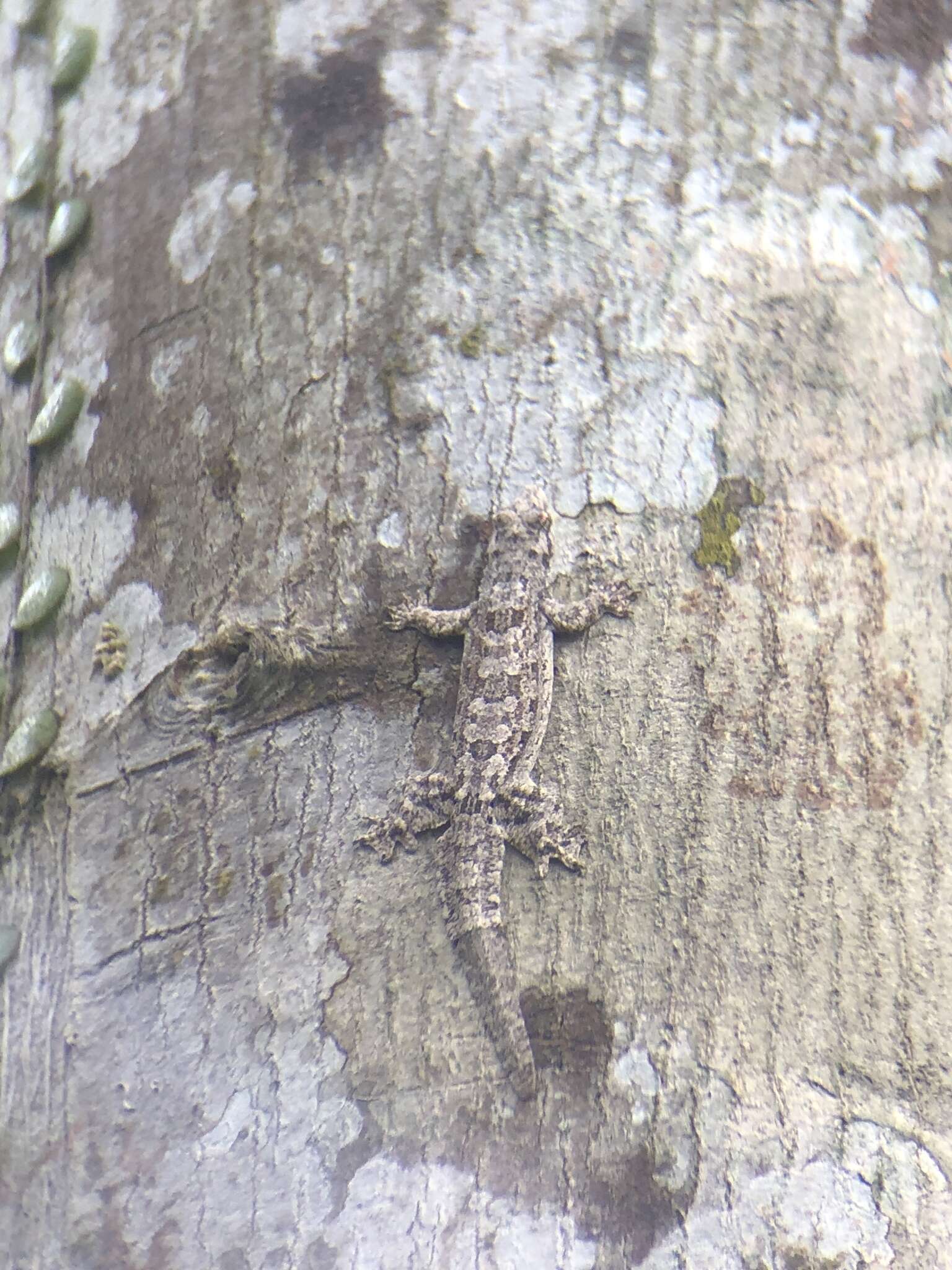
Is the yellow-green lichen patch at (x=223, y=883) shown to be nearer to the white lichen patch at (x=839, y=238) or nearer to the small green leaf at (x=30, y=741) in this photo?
the small green leaf at (x=30, y=741)

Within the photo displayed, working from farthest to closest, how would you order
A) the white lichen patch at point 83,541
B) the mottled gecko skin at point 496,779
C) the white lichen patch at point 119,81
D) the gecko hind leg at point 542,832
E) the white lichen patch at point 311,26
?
1. the white lichen patch at point 119,81
2. the white lichen patch at point 311,26
3. the white lichen patch at point 83,541
4. the gecko hind leg at point 542,832
5. the mottled gecko skin at point 496,779

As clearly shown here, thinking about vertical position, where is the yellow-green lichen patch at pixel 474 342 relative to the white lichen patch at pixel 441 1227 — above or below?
above

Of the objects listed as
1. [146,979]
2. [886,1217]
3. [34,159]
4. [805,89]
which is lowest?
[886,1217]

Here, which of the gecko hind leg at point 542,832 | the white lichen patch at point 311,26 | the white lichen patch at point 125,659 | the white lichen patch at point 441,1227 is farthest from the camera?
the white lichen patch at point 311,26

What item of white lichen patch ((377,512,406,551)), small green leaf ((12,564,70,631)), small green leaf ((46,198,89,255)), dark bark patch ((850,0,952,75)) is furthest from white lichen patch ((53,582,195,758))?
A: dark bark patch ((850,0,952,75))

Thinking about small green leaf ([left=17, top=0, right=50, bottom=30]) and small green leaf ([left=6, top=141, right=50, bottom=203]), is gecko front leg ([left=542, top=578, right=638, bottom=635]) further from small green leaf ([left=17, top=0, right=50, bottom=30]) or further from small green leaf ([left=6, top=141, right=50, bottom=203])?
small green leaf ([left=17, top=0, right=50, bottom=30])

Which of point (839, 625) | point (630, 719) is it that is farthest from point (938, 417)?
point (630, 719)

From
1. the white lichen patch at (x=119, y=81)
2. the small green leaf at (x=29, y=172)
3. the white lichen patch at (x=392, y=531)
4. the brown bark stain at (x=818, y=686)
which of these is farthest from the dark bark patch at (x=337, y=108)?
the brown bark stain at (x=818, y=686)

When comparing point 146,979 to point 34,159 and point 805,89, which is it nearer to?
point 34,159
